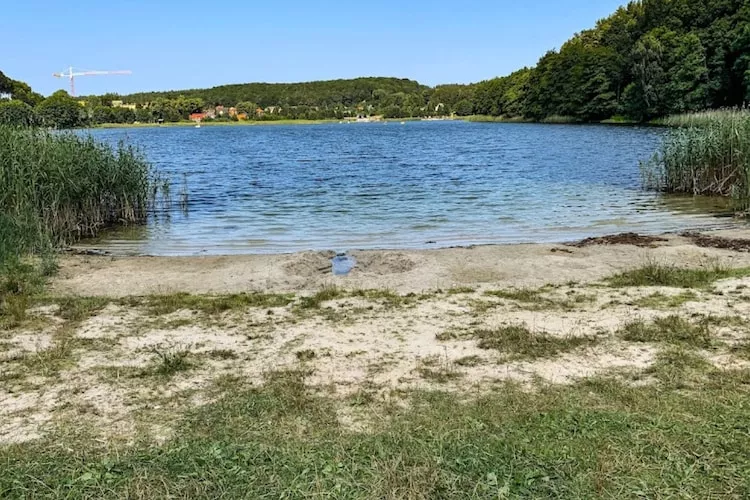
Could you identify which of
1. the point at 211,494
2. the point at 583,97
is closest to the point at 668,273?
the point at 211,494

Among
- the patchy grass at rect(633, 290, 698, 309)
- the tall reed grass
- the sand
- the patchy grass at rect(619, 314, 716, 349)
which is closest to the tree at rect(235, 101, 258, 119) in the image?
the tall reed grass

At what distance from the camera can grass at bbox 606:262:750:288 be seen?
9484mm

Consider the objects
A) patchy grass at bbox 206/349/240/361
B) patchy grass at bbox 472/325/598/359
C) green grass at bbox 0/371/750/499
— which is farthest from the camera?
patchy grass at bbox 206/349/240/361

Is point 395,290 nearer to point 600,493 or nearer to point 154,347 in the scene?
point 154,347

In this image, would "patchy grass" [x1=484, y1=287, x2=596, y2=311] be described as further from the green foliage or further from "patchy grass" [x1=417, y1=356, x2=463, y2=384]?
the green foliage

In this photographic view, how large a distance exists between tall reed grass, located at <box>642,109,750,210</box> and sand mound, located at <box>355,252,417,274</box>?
11.1m

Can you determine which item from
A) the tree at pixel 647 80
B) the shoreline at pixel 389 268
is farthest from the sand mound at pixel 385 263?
the tree at pixel 647 80

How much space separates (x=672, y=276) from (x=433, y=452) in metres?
6.97

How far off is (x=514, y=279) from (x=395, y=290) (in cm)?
213

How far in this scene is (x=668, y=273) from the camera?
Answer: 9.85 m

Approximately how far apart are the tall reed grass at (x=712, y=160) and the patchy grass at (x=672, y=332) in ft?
40.7

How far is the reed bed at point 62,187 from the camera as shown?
13.4 m

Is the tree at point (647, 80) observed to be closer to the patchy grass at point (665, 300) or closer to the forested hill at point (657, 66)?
the forested hill at point (657, 66)

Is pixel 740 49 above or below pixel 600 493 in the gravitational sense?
above
